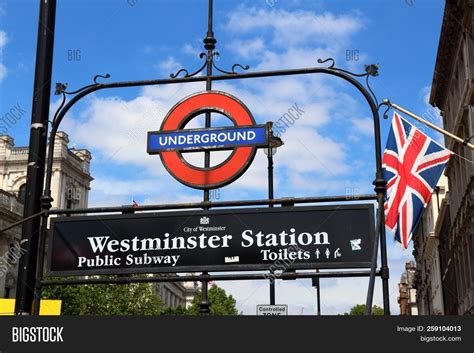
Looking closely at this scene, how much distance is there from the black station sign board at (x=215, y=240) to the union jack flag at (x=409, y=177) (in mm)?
1378

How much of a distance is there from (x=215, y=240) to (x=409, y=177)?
10.2 ft

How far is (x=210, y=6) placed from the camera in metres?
9.51

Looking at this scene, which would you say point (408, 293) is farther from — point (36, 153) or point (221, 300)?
point (36, 153)

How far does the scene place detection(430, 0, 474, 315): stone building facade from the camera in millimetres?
29875

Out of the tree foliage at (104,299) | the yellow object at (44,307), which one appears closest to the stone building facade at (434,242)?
the tree foliage at (104,299)

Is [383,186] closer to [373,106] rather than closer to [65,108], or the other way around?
[373,106]

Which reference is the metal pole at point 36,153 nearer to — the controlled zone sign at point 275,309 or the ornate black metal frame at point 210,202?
the ornate black metal frame at point 210,202

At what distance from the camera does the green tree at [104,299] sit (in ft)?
147

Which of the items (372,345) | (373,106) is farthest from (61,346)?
(373,106)

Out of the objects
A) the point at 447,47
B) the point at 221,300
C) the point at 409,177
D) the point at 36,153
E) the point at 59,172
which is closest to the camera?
the point at 36,153

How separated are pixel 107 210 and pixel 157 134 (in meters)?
1.30

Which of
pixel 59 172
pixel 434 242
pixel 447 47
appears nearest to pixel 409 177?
pixel 447 47

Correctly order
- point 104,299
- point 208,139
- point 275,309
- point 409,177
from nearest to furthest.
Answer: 1. point 208,139
2. point 409,177
3. point 275,309
4. point 104,299

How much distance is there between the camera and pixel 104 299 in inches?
1857
